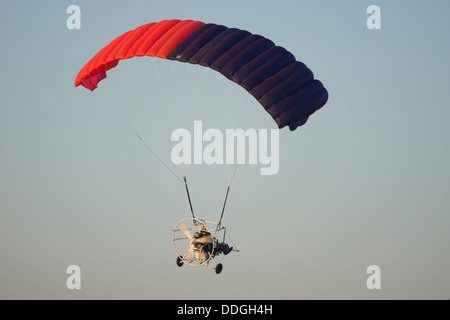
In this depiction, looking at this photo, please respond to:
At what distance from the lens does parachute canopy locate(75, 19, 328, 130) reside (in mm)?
34938

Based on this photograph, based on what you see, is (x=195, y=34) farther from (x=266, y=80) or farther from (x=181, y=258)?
(x=181, y=258)

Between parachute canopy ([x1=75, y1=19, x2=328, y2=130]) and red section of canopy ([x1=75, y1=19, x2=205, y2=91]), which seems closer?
parachute canopy ([x1=75, y1=19, x2=328, y2=130])

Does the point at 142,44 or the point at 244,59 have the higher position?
the point at 142,44

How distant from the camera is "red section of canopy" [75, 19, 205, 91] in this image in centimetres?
3644

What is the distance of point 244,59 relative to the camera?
117ft

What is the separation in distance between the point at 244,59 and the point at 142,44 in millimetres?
3952

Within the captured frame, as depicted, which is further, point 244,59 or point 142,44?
point 142,44

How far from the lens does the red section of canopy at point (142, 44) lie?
36.4 m

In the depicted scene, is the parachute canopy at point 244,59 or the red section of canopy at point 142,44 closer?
the parachute canopy at point 244,59

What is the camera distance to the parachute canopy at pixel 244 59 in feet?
115
